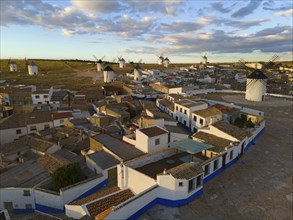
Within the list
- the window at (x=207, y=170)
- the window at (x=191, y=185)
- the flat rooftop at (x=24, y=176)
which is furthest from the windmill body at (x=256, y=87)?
the flat rooftop at (x=24, y=176)

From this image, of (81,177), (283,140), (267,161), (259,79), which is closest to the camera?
(81,177)

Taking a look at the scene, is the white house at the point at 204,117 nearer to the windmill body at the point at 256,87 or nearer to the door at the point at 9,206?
the windmill body at the point at 256,87

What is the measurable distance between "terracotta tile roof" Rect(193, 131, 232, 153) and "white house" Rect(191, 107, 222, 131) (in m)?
6.25

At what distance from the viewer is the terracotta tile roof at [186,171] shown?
60.7 ft

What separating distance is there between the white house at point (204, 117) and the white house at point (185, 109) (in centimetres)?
123

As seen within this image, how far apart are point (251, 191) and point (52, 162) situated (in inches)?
732

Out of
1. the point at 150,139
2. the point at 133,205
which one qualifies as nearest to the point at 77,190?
the point at 133,205

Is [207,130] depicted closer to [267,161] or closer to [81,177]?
[267,161]

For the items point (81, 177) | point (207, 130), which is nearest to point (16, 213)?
point (81, 177)

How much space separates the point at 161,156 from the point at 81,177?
7.48 metres

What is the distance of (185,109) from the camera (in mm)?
39469

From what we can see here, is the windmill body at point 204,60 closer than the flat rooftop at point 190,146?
No

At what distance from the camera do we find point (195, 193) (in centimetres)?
1977

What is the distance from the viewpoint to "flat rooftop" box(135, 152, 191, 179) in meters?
21.1
